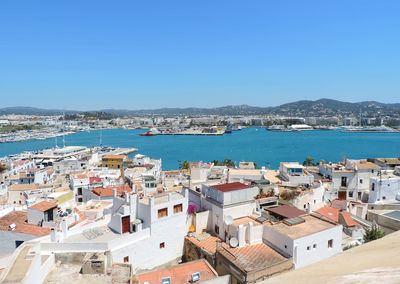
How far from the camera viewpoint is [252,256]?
11.3m

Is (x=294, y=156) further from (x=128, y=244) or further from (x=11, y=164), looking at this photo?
(x=128, y=244)

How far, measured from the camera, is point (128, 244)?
12.2m

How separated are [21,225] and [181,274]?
844 centimetres

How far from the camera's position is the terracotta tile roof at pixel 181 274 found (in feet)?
34.6

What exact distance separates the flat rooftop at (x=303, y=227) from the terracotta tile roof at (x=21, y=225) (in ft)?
34.2

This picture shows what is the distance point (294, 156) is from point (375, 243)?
71758mm

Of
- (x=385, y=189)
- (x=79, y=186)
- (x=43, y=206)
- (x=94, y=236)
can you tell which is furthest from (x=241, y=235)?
(x=385, y=189)

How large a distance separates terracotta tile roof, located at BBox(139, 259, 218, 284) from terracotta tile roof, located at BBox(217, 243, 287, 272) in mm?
927

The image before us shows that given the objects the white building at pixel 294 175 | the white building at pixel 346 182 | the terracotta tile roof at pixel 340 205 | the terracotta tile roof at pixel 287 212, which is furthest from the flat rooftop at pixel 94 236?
the white building at pixel 346 182

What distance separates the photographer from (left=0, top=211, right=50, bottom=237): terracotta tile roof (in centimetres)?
1288

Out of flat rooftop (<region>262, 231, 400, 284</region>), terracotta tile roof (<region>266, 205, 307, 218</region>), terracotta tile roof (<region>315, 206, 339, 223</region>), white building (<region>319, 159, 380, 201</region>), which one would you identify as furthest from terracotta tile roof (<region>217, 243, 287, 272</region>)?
white building (<region>319, 159, 380, 201</region>)

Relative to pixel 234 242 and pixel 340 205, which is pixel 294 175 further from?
pixel 234 242

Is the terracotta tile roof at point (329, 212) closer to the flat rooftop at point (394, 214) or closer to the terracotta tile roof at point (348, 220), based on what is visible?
the terracotta tile roof at point (348, 220)

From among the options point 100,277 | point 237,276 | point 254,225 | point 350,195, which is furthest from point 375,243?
point 350,195
